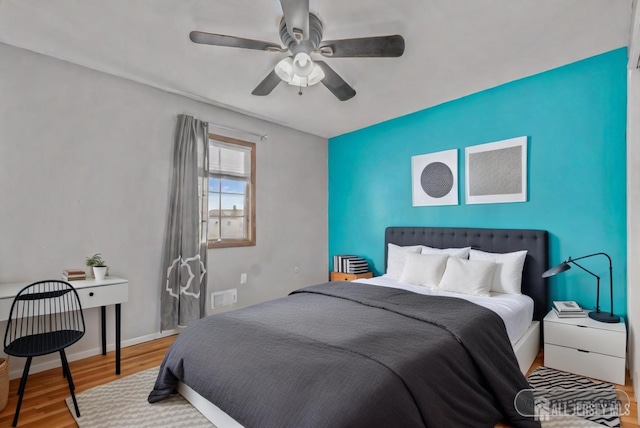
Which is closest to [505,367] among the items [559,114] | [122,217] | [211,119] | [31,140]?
[559,114]

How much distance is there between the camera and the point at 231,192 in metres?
4.00

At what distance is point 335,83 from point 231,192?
6.75 feet

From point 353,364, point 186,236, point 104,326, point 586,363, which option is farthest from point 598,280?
point 104,326

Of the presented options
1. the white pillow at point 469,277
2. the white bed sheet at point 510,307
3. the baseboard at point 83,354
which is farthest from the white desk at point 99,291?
the white pillow at point 469,277

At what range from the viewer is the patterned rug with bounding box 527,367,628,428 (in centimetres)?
193

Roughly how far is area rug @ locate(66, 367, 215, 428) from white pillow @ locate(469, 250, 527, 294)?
101 inches

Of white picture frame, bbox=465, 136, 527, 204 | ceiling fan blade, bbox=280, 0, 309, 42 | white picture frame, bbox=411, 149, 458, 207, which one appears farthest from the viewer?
white picture frame, bbox=411, 149, 458, 207

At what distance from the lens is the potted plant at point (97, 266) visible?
8.94ft

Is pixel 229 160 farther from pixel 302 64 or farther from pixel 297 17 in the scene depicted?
pixel 297 17

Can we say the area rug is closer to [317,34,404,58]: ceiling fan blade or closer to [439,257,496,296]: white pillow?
[439,257,496,296]: white pillow

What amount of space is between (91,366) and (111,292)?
678mm

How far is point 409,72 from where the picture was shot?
296cm

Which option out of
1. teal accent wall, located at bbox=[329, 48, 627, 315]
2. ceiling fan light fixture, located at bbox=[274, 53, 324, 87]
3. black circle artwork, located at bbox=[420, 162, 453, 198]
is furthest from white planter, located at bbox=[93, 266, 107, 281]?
black circle artwork, located at bbox=[420, 162, 453, 198]

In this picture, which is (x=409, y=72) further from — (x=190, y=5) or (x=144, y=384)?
(x=144, y=384)
